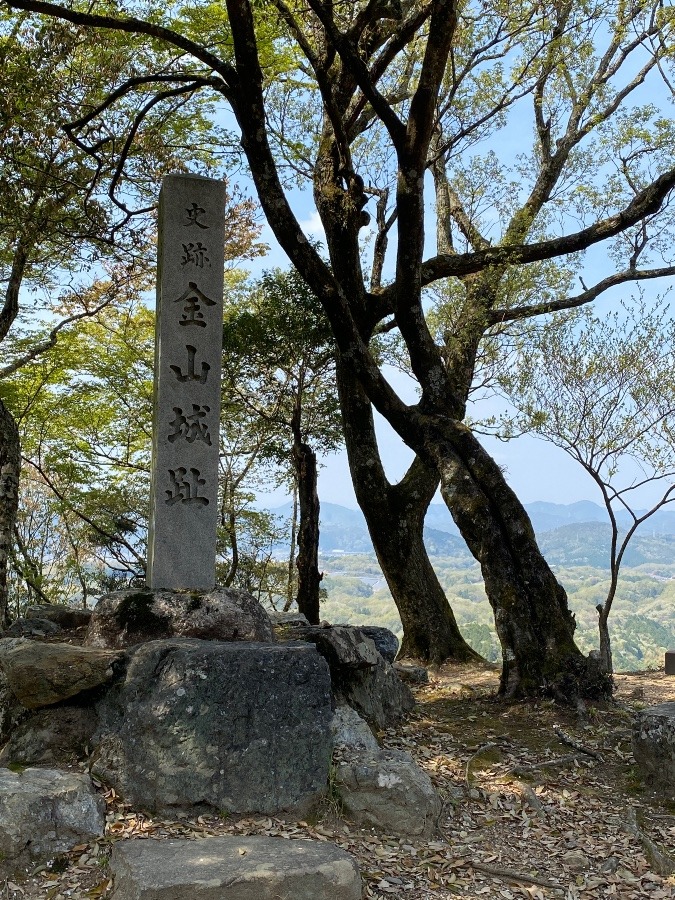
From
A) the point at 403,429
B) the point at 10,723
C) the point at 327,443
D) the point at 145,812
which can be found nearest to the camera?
the point at 145,812

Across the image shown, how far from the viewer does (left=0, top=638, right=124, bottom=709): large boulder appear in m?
5.54

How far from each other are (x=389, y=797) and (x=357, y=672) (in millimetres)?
1777

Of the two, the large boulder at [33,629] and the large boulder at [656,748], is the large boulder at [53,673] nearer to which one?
the large boulder at [33,629]

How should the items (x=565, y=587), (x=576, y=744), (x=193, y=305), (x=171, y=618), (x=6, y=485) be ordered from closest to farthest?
(x=171, y=618) < (x=576, y=744) < (x=193, y=305) < (x=6, y=485) < (x=565, y=587)

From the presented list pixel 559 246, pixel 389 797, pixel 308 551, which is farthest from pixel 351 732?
pixel 559 246

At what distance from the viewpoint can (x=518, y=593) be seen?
7926 mm

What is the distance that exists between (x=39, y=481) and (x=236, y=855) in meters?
11.9

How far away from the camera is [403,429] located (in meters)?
9.06

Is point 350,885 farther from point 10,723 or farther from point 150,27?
point 150,27

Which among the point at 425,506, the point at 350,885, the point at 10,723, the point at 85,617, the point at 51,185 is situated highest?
the point at 51,185

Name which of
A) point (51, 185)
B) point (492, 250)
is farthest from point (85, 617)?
point (492, 250)

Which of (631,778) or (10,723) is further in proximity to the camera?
(631,778)

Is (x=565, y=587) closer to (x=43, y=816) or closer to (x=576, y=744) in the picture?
(x=576, y=744)

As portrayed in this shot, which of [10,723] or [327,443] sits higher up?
[327,443]
